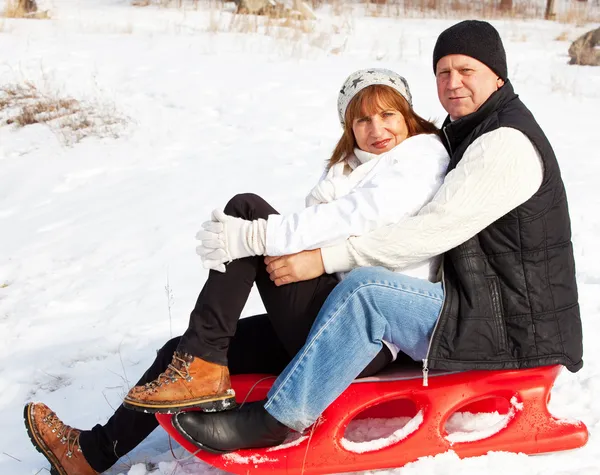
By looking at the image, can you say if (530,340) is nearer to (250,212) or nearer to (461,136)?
(461,136)

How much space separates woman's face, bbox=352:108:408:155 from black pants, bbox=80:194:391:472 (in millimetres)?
468

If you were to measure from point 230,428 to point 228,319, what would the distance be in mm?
349

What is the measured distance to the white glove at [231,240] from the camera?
238 centimetres

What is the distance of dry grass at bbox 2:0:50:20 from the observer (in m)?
11.6

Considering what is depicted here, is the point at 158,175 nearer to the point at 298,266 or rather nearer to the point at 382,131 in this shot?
the point at 382,131

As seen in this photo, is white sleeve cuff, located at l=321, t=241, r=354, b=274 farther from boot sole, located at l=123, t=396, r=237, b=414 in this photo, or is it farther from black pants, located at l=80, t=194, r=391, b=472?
boot sole, located at l=123, t=396, r=237, b=414

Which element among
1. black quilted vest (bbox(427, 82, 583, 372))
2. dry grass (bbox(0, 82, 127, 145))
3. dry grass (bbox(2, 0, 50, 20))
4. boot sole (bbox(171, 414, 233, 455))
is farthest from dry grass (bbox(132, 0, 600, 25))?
boot sole (bbox(171, 414, 233, 455))

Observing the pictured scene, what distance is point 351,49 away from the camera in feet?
33.7

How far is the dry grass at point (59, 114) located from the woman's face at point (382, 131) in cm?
472

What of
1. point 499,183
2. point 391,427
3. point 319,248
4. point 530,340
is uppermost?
point 499,183

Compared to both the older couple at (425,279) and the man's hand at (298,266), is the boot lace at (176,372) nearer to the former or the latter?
the older couple at (425,279)

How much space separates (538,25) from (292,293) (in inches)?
523

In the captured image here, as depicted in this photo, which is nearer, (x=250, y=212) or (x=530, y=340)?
(x=530, y=340)

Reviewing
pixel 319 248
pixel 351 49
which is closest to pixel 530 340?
pixel 319 248
